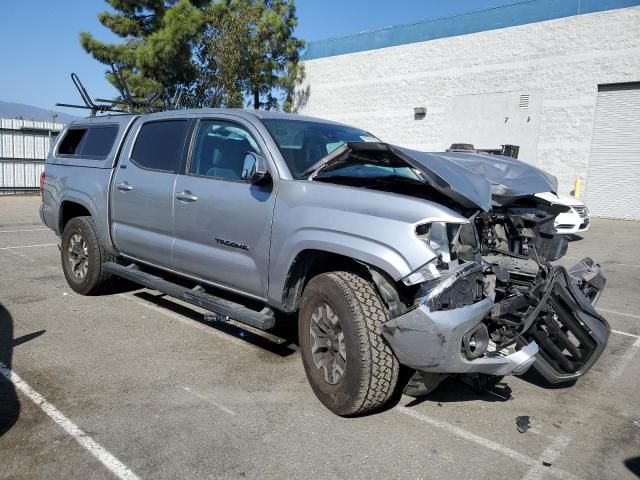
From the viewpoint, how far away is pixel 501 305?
11.8ft

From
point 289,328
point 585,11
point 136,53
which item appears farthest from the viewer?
point 136,53

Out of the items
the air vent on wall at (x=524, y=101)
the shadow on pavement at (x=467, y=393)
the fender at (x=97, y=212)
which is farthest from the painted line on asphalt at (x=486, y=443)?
the air vent on wall at (x=524, y=101)

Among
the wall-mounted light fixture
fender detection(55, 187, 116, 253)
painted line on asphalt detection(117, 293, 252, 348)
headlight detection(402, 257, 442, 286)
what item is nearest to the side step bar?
fender detection(55, 187, 116, 253)

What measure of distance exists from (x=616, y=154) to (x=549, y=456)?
17.2m

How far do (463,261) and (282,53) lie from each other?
24.3 meters

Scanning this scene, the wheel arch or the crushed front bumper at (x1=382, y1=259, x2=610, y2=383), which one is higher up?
the wheel arch

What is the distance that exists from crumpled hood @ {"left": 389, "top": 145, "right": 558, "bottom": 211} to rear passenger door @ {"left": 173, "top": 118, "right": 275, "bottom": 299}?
3.72ft

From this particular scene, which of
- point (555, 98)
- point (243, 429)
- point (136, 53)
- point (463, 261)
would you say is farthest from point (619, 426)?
point (136, 53)

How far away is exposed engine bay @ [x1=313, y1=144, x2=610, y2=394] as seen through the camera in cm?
306

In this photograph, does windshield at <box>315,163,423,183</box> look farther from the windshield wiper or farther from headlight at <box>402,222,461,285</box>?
headlight at <box>402,222,461,285</box>

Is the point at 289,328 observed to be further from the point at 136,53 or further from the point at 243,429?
the point at 136,53

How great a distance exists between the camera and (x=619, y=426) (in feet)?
11.8

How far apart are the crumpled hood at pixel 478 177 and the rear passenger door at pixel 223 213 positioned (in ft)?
3.72

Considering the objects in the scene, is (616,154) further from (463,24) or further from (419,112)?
(419,112)
